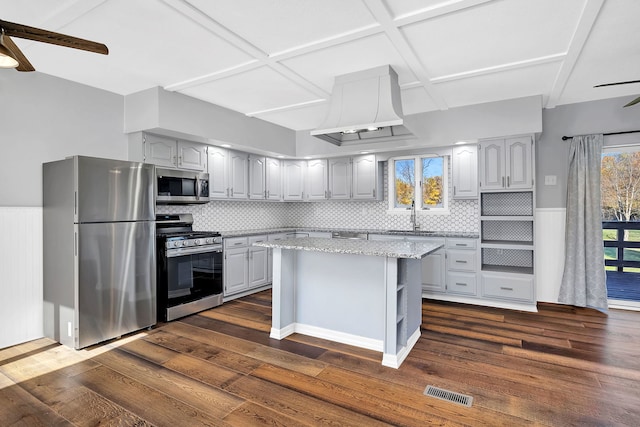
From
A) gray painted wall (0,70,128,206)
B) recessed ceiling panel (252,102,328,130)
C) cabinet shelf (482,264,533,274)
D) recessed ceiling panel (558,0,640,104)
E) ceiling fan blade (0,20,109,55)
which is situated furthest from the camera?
recessed ceiling panel (252,102,328,130)

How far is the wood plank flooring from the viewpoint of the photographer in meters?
2.17

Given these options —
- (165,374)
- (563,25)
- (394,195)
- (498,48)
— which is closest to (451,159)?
(394,195)

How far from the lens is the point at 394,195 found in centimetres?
573

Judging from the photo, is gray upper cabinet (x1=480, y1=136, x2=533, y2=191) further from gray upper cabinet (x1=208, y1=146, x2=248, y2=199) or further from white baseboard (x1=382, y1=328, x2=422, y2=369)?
gray upper cabinet (x1=208, y1=146, x2=248, y2=199)

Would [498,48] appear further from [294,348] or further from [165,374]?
[165,374]

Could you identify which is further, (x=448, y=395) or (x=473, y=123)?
(x=473, y=123)

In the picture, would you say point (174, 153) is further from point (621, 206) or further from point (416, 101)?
point (621, 206)

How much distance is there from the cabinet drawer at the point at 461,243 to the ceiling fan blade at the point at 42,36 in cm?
435

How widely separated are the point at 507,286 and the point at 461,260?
2.05 ft

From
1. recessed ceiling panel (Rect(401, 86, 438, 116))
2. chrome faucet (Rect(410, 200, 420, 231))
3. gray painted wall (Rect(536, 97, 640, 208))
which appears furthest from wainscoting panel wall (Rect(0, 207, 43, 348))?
gray painted wall (Rect(536, 97, 640, 208))

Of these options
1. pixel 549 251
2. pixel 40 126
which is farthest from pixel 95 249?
pixel 549 251

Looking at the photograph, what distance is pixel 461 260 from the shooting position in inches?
187

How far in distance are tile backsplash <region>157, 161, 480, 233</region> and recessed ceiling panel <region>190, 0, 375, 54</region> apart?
271 centimetres

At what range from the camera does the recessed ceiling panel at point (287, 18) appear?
2.30m
